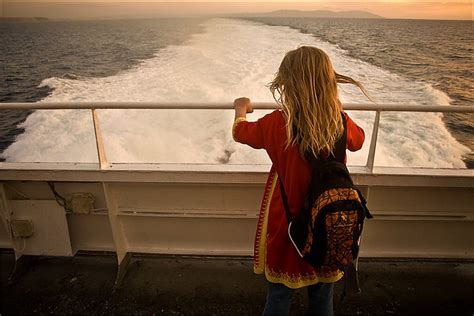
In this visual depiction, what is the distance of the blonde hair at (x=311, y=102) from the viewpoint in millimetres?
1227

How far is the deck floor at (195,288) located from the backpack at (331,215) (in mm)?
956

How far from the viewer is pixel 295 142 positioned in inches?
49.9

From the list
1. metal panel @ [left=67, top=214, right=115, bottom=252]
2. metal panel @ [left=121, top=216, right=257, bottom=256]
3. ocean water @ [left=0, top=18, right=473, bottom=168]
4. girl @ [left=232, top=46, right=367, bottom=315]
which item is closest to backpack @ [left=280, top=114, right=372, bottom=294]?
girl @ [left=232, top=46, right=367, bottom=315]

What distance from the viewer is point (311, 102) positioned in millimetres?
1233

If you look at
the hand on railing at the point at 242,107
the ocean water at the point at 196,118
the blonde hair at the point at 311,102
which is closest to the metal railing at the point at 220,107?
the hand on railing at the point at 242,107

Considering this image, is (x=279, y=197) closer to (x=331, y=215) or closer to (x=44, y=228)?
(x=331, y=215)

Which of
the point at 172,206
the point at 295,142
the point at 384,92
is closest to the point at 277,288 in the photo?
the point at 295,142

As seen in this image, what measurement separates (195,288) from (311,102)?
59.6 inches

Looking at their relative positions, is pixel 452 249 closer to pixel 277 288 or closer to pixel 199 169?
pixel 277 288

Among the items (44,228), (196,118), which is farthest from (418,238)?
(196,118)

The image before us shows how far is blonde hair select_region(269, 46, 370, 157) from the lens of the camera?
1227 millimetres

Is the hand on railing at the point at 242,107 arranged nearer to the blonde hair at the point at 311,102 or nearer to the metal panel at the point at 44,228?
the blonde hair at the point at 311,102

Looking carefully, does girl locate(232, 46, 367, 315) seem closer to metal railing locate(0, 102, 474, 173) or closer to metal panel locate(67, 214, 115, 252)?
metal railing locate(0, 102, 474, 173)

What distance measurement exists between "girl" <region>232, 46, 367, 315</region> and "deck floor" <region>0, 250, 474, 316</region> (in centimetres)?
71
